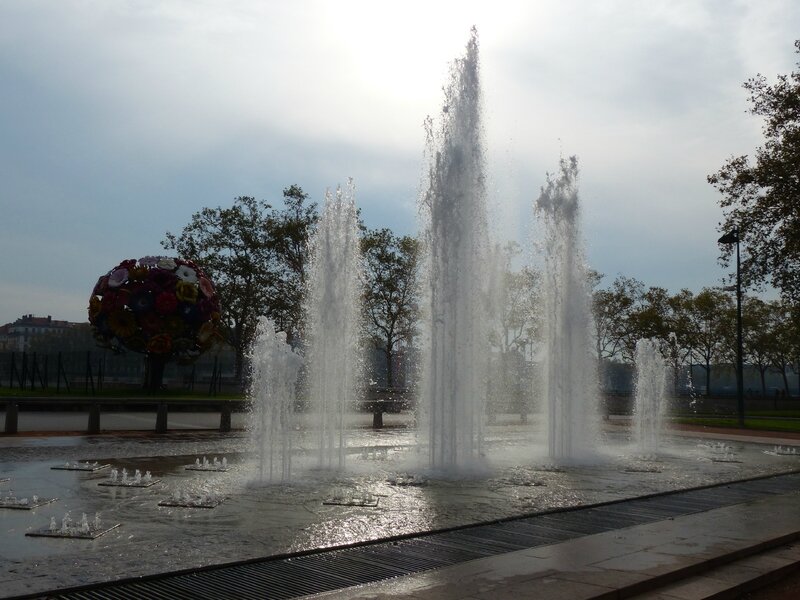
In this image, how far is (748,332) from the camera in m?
62.7

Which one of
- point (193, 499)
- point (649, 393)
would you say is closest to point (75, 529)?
point (193, 499)

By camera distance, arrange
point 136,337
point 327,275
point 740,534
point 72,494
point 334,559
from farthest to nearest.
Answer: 1. point 136,337
2. point 327,275
3. point 72,494
4. point 740,534
5. point 334,559

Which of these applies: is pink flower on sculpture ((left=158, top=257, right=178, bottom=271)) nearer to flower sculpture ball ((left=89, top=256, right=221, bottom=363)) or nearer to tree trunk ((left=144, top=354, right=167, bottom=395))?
flower sculpture ball ((left=89, top=256, right=221, bottom=363))

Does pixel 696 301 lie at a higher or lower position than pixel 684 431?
higher

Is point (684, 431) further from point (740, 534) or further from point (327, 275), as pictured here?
point (740, 534)

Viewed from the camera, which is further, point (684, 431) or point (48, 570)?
point (684, 431)

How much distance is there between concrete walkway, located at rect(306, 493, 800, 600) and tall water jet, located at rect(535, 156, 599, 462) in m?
8.36

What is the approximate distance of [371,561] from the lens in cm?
664

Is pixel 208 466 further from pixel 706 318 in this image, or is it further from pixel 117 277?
pixel 706 318

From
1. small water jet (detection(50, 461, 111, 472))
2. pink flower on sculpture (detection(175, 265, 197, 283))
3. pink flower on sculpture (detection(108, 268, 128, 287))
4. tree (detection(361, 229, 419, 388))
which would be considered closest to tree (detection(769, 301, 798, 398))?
tree (detection(361, 229, 419, 388))

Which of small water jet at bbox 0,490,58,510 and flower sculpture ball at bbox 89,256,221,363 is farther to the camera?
flower sculpture ball at bbox 89,256,221,363

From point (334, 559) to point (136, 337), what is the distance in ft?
104

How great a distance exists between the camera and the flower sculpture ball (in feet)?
117

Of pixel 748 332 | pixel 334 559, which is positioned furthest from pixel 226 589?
pixel 748 332
